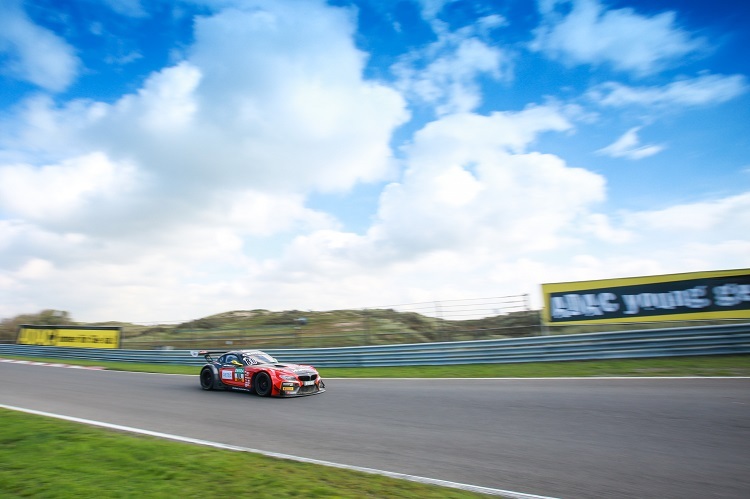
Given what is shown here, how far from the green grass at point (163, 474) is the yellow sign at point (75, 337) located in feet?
84.4

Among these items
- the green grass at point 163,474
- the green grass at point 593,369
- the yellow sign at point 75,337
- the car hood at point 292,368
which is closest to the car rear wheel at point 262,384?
the car hood at point 292,368

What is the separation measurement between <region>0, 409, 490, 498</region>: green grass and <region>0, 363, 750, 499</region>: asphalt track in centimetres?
62

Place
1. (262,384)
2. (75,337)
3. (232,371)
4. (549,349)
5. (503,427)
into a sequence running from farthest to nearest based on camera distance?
(75,337)
(549,349)
(232,371)
(262,384)
(503,427)

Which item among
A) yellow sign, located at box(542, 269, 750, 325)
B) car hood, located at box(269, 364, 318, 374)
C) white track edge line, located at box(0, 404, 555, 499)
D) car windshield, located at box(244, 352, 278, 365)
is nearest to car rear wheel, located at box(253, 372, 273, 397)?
car hood, located at box(269, 364, 318, 374)

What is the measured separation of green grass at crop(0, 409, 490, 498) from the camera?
12.3ft

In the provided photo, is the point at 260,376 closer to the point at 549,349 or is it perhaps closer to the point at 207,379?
the point at 207,379

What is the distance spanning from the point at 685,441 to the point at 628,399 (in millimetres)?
2616

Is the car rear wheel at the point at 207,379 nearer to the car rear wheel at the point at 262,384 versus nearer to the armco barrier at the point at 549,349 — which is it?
the car rear wheel at the point at 262,384

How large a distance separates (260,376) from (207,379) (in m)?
2.22

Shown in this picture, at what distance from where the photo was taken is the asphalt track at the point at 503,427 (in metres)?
4.19

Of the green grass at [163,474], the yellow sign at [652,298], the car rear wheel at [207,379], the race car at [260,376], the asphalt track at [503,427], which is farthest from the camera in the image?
the yellow sign at [652,298]

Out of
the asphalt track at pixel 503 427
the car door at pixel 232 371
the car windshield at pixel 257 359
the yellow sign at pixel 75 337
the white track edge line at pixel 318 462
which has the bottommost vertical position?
the asphalt track at pixel 503 427

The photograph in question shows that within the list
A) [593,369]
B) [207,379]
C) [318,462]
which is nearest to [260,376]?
[207,379]

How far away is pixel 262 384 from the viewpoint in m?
10.2
